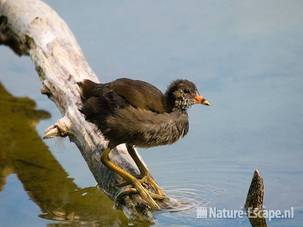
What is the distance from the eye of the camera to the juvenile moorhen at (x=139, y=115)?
7133 millimetres

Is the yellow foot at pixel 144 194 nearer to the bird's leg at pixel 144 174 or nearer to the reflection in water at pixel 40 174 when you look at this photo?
A: the bird's leg at pixel 144 174

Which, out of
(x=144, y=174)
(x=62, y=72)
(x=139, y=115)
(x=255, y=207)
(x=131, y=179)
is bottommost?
(x=255, y=207)

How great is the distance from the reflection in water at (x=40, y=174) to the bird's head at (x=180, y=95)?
1199 millimetres

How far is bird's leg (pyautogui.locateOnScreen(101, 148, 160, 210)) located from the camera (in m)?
7.15

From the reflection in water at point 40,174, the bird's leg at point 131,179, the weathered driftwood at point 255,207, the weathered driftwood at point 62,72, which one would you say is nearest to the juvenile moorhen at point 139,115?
the bird's leg at point 131,179

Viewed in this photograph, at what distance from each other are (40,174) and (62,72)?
1.17 meters

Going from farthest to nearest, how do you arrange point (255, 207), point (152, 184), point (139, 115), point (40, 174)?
point (40, 174) < point (152, 184) < point (255, 207) < point (139, 115)

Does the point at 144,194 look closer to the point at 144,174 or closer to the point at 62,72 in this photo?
the point at 144,174

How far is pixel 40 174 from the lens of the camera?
29.3 ft

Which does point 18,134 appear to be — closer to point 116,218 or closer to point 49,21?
point 49,21

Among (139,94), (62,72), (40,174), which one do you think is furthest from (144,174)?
(40,174)

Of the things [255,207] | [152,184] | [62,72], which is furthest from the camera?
[62,72]

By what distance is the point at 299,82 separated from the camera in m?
9.56

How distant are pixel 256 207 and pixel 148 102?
1.32m
